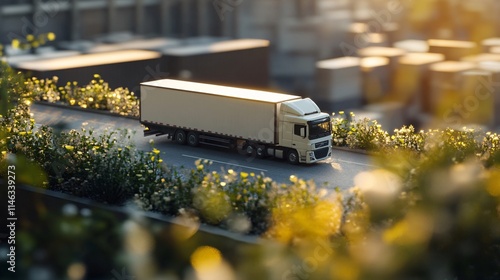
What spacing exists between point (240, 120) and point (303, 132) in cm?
254

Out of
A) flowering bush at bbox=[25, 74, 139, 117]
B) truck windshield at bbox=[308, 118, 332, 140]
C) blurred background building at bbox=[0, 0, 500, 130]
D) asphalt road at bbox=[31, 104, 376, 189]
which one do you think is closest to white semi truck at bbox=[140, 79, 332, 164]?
truck windshield at bbox=[308, 118, 332, 140]

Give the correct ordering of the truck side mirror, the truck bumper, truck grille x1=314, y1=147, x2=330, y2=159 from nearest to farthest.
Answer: the truck side mirror
the truck bumper
truck grille x1=314, y1=147, x2=330, y2=159

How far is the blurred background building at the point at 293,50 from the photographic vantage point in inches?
2544

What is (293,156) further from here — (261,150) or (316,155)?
(261,150)

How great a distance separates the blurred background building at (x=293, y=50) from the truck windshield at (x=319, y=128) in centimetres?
2174

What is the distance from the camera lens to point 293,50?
3866 inches

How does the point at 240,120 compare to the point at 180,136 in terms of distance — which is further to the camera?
the point at 180,136

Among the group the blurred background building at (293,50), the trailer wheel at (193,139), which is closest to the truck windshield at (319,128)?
the trailer wheel at (193,139)

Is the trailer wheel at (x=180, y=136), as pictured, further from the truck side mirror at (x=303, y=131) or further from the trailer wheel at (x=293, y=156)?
the truck side mirror at (x=303, y=131)

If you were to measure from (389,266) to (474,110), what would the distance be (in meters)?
46.3

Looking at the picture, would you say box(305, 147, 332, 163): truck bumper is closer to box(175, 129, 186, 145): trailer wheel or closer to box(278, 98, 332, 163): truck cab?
box(278, 98, 332, 163): truck cab

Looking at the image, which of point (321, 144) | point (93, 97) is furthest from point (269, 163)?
point (93, 97)

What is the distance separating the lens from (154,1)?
79562 mm

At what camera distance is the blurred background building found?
64625mm
